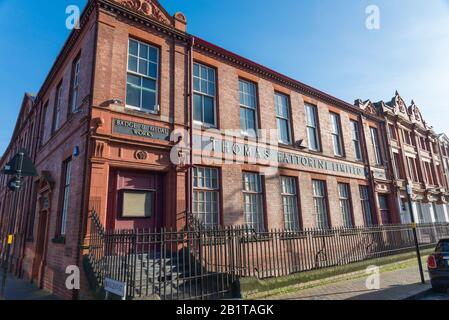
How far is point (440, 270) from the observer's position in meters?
7.70

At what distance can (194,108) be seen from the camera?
414 inches

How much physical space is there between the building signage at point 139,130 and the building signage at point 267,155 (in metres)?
1.27

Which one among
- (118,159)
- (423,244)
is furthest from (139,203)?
(423,244)

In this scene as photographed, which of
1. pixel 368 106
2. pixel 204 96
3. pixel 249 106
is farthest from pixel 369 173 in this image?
pixel 204 96

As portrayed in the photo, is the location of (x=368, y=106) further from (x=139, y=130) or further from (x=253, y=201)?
(x=139, y=130)

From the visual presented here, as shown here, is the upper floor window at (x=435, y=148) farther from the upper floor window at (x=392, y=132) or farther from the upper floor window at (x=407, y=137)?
the upper floor window at (x=392, y=132)

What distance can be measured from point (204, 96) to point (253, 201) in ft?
14.9

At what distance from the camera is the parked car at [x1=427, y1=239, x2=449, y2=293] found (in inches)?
299

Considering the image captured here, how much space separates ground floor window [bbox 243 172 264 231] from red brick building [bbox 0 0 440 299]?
0.04 meters

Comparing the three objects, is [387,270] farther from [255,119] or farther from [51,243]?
[51,243]

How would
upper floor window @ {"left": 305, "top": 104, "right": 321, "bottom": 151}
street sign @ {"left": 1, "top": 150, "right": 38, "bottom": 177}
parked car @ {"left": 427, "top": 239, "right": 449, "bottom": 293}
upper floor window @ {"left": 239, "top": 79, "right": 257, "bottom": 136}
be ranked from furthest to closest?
upper floor window @ {"left": 305, "top": 104, "right": 321, "bottom": 151} < upper floor window @ {"left": 239, "top": 79, "right": 257, "bottom": 136} < parked car @ {"left": 427, "top": 239, "right": 449, "bottom": 293} < street sign @ {"left": 1, "top": 150, "right": 38, "bottom": 177}

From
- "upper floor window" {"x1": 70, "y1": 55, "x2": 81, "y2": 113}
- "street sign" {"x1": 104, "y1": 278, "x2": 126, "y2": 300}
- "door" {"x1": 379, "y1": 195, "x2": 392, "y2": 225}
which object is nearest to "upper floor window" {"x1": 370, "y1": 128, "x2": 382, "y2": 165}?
"door" {"x1": 379, "y1": 195, "x2": 392, "y2": 225}

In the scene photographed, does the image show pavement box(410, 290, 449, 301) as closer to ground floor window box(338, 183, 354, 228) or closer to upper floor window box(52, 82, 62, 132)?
ground floor window box(338, 183, 354, 228)
